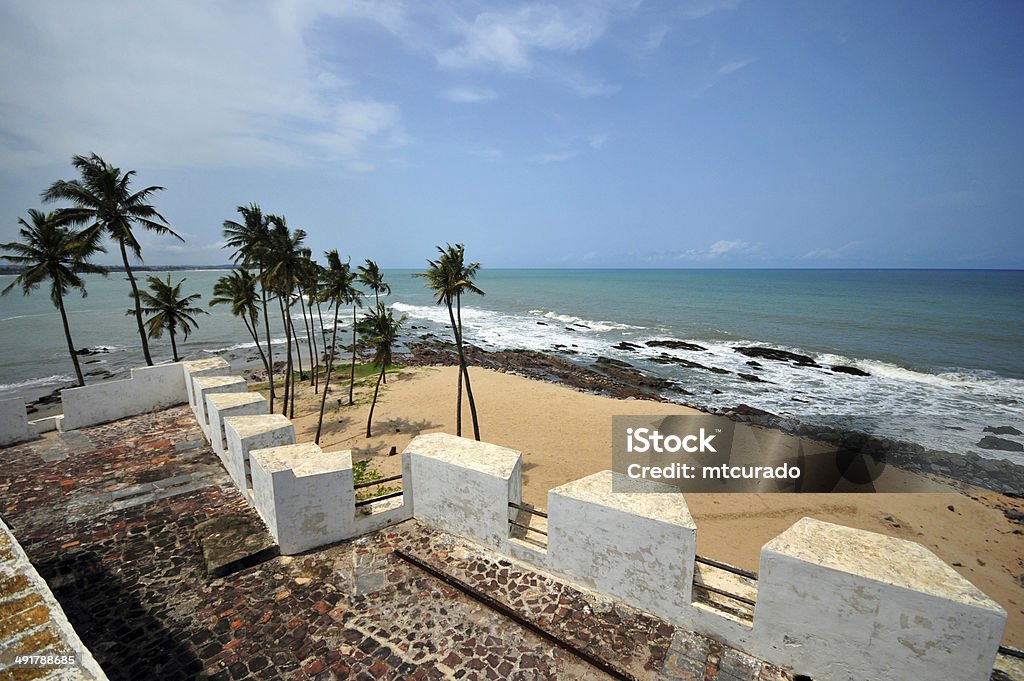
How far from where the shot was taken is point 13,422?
12.3 metres

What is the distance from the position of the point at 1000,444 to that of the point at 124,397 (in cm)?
3441

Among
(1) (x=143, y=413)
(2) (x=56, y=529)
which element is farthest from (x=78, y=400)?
(2) (x=56, y=529)

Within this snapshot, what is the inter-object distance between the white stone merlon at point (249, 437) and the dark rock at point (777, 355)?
37488 millimetres

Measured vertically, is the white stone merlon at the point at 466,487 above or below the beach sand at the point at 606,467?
above

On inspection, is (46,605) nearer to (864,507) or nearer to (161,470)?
(161,470)

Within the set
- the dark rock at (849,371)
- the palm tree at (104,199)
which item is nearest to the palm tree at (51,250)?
the palm tree at (104,199)

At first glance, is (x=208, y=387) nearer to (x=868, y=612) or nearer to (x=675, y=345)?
(x=868, y=612)

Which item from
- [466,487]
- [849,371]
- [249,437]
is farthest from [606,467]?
[849,371]

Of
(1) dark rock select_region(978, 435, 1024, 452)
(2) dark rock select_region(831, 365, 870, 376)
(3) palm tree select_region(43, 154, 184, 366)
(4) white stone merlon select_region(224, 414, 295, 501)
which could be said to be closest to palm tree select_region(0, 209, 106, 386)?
(3) palm tree select_region(43, 154, 184, 366)

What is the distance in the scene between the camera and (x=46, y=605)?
3080mm

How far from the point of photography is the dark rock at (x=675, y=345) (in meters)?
41.5

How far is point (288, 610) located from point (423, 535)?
2.22 m

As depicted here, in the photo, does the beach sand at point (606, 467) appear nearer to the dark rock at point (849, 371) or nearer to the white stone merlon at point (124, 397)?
the white stone merlon at point (124, 397)

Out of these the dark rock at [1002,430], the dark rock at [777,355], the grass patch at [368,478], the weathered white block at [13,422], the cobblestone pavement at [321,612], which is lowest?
the dark rock at [1002,430]
